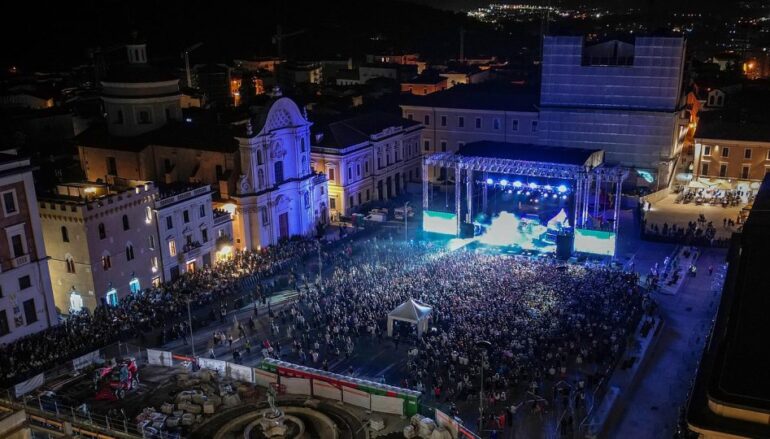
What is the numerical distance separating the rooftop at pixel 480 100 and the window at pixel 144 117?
1067 inches

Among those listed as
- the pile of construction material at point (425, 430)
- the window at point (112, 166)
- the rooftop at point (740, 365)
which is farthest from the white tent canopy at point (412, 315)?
the window at point (112, 166)

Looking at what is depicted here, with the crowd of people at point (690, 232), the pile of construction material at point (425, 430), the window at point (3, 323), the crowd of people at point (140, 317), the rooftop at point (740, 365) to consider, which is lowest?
the crowd of people at point (690, 232)

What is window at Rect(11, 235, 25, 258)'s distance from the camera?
34.5m

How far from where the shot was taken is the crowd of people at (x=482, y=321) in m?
29.8

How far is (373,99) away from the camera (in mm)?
85812

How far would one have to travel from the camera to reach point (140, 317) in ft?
118

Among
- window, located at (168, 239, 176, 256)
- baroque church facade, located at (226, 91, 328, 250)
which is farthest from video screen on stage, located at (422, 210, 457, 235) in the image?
window, located at (168, 239, 176, 256)

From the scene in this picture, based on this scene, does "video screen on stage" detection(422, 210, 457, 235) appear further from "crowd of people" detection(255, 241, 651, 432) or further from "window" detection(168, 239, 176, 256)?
"window" detection(168, 239, 176, 256)

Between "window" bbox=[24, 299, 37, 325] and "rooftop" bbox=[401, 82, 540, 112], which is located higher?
"rooftop" bbox=[401, 82, 540, 112]

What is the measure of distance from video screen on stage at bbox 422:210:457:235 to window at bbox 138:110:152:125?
2378cm

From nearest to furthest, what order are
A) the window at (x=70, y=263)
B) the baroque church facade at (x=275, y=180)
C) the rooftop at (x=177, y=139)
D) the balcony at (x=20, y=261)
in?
the balcony at (x=20, y=261) → the window at (x=70, y=263) → the baroque church facade at (x=275, y=180) → the rooftop at (x=177, y=139)

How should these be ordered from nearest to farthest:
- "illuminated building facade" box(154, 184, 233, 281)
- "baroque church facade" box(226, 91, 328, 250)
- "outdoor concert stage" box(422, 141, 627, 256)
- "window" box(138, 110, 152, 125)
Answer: "illuminated building facade" box(154, 184, 233, 281), "outdoor concert stage" box(422, 141, 627, 256), "baroque church facade" box(226, 91, 328, 250), "window" box(138, 110, 152, 125)

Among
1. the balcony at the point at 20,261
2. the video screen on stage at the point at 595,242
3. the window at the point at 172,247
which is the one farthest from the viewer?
the video screen on stage at the point at 595,242

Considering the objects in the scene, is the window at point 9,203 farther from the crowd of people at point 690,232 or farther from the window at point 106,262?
the crowd of people at point 690,232
